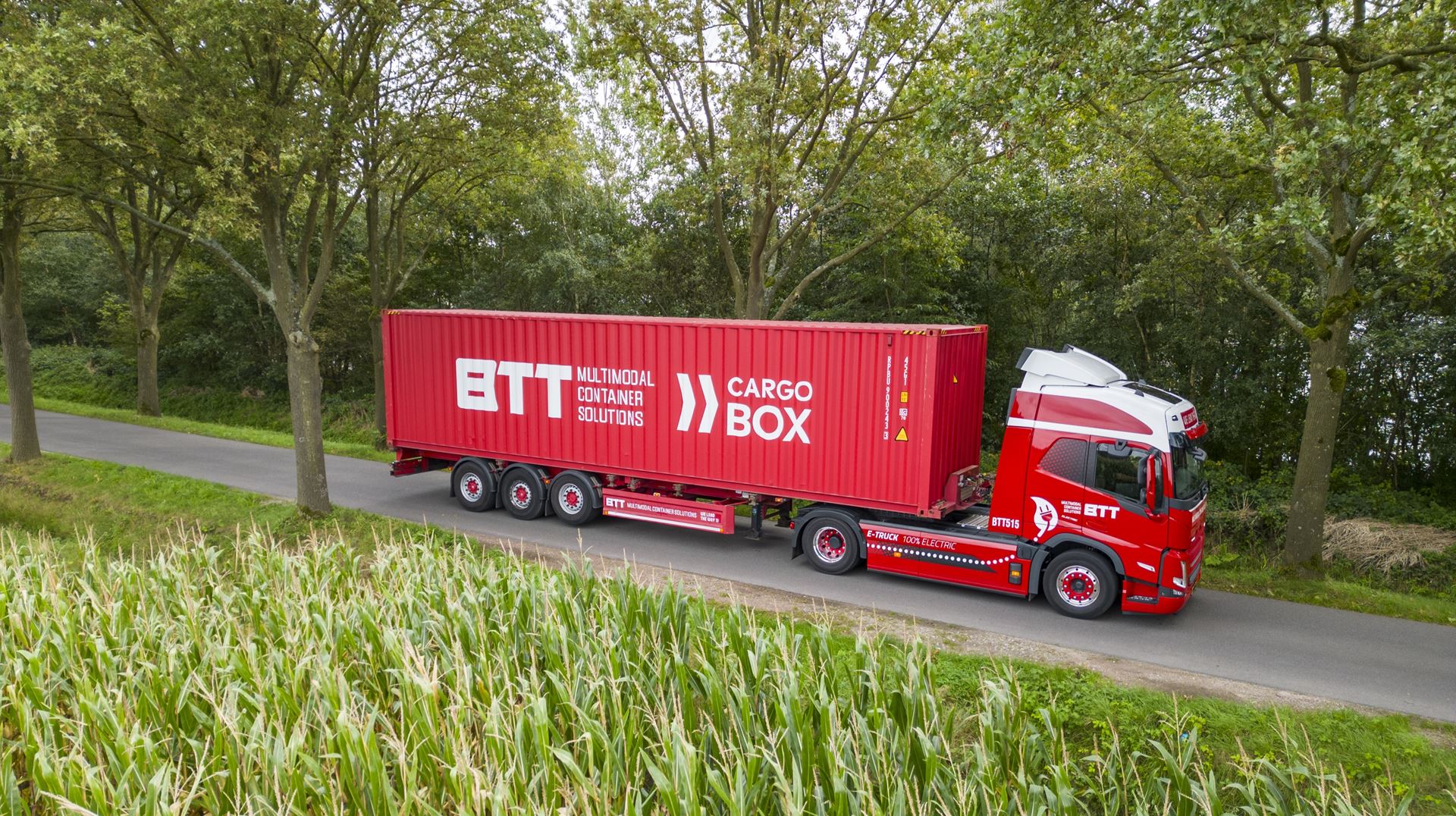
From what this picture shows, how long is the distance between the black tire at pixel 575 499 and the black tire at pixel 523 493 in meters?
0.23

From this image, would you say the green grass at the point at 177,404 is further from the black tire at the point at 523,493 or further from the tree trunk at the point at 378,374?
the black tire at the point at 523,493

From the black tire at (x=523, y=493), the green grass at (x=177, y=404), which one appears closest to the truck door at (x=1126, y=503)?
the black tire at (x=523, y=493)

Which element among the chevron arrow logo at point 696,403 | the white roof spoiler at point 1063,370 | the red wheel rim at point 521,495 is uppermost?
the white roof spoiler at point 1063,370

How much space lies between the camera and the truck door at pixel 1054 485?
9.88m

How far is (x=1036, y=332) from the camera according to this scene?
763 inches

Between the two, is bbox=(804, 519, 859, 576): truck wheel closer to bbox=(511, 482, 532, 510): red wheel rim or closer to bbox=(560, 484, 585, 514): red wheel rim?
bbox=(560, 484, 585, 514): red wheel rim

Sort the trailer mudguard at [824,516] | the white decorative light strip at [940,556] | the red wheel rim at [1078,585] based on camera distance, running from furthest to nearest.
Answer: the trailer mudguard at [824,516], the white decorative light strip at [940,556], the red wheel rim at [1078,585]

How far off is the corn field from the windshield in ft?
11.5

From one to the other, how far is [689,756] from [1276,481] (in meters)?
15.4

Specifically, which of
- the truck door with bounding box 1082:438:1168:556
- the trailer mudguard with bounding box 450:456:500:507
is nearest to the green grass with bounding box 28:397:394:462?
the trailer mudguard with bounding box 450:456:500:507

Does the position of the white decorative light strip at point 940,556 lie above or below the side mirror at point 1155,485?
below

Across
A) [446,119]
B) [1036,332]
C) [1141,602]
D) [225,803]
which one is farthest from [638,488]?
[1036,332]

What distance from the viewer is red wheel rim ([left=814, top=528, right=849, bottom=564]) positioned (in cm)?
1162

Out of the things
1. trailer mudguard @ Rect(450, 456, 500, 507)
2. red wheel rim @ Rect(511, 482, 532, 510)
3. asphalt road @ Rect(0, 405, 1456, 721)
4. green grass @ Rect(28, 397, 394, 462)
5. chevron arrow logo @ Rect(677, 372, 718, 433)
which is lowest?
asphalt road @ Rect(0, 405, 1456, 721)
